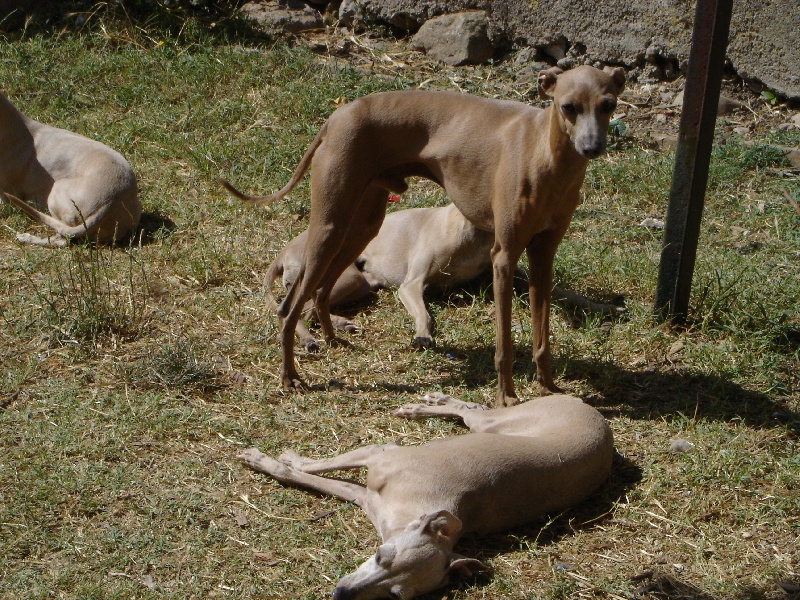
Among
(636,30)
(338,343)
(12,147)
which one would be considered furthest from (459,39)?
(338,343)

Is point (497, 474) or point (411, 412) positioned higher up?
→ point (497, 474)

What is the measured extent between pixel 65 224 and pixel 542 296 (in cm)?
347

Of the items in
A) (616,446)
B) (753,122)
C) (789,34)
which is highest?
(789,34)

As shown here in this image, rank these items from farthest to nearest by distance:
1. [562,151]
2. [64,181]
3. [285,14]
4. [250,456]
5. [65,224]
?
[285,14] < [64,181] < [65,224] < [562,151] < [250,456]

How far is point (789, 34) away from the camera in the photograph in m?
7.74

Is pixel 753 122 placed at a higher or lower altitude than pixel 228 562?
higher

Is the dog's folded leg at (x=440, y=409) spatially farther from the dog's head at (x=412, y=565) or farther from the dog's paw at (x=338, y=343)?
the dog's head at (x=412, y=565)

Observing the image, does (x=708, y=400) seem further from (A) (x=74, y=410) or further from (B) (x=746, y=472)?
(A) (x=74, y=410)

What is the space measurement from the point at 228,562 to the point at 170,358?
5.07 feet

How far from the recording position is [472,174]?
485 centimetres

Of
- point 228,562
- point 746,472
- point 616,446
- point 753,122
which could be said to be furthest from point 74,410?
point 753,122

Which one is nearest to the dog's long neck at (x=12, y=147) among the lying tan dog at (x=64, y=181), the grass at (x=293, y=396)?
the lying tan dog at (x=64, y=181)

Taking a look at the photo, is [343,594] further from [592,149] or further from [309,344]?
[309,344]

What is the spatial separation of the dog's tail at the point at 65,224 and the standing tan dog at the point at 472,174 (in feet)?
6.44
